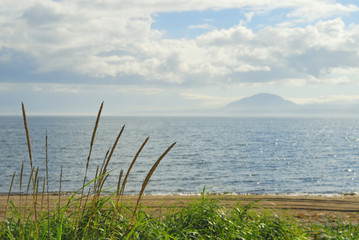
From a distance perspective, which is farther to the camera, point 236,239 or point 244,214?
point 244,214

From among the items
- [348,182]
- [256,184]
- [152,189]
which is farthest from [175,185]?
[348,182]

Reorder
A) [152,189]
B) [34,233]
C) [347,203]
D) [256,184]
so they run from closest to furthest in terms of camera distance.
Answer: [34,233], [347,203], [152,189], [256,184]

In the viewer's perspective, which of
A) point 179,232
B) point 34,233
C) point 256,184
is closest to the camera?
point 34,233

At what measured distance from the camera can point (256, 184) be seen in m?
27.6

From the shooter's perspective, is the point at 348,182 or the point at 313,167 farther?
the point at 313,167

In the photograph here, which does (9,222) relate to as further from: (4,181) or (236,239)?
A: (4,181)

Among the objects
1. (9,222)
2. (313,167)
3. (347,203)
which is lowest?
(313,167)

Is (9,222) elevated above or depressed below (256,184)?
above

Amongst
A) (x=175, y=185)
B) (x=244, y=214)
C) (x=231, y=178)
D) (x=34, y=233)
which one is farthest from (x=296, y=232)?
(x=231, y=178)

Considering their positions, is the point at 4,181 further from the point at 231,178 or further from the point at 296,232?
the point at 296,232

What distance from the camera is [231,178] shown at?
30.3 meters

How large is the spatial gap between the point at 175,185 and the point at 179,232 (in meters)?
21.1

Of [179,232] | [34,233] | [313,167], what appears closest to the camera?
[34,233]

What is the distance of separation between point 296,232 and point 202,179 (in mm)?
23351
